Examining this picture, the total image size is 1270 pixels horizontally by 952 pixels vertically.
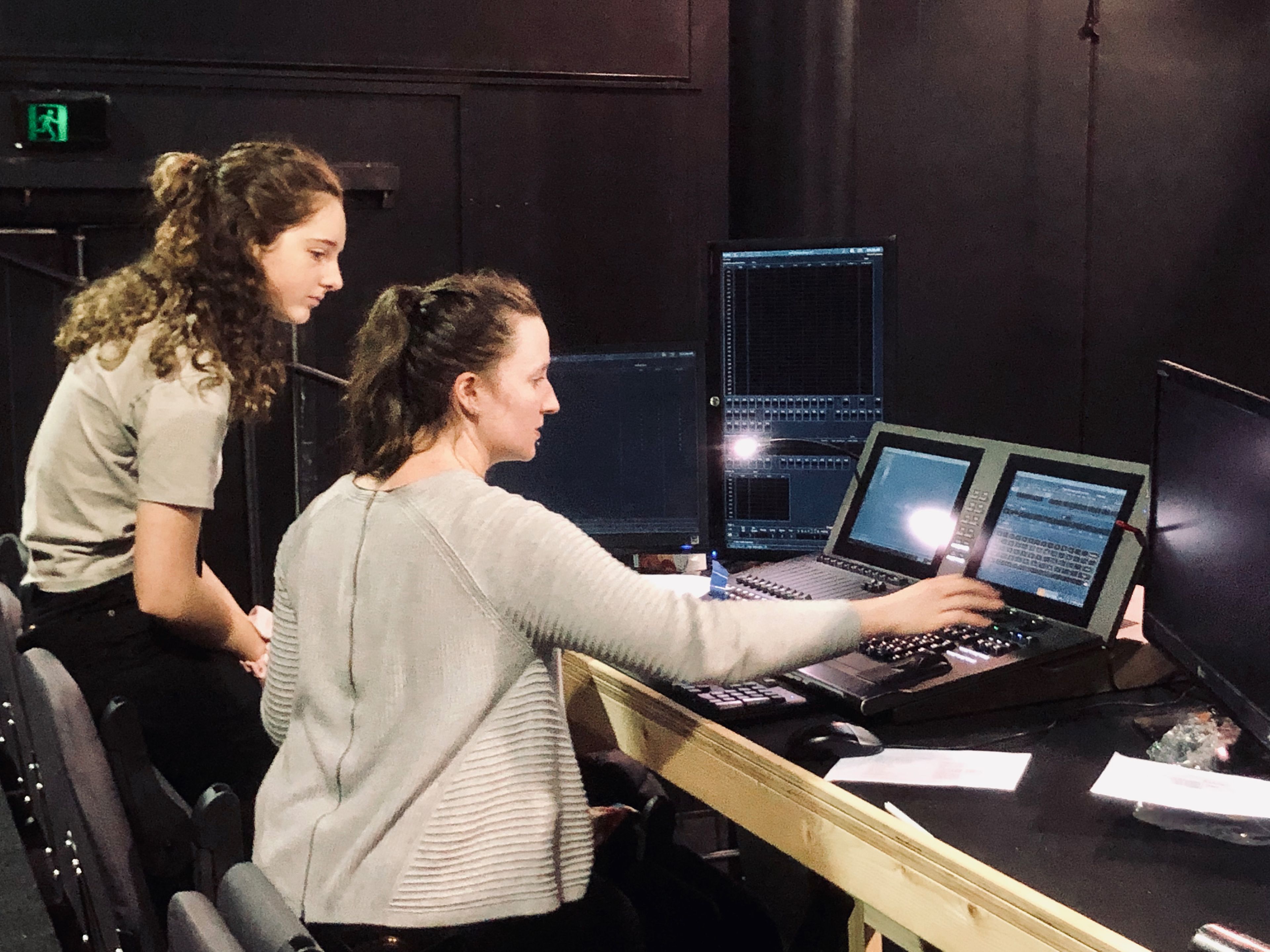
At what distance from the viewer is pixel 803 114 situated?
3941 millimetres

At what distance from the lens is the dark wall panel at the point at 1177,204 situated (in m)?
4.27

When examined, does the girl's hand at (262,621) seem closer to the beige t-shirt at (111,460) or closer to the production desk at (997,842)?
the beige t-shirt at (111,460)

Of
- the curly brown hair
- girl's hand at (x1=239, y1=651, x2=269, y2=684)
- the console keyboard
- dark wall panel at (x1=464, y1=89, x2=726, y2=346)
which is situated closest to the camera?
the console keyboard

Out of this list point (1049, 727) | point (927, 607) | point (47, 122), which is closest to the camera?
point (927, 607)

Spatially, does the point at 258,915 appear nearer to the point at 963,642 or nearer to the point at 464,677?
the point at 464,677

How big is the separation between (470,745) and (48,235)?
3167 millimetres

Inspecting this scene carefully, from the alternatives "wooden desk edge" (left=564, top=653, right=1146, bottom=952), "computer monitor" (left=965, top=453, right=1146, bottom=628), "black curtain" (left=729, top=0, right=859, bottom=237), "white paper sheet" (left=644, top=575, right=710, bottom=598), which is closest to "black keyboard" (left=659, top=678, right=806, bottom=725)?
"wooden desk edge" (left=564, top=653, right=1146, bottom=952)

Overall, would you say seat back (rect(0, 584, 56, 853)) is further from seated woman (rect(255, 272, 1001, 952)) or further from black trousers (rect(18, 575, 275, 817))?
seated woman (rect(255, 272, 1001, 952))

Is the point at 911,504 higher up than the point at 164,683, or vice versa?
the point at 911,504

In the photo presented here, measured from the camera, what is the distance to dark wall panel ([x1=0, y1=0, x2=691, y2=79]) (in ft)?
12.9

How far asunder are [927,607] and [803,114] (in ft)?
8.52

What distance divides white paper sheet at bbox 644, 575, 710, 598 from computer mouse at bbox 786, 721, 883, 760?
72 cm

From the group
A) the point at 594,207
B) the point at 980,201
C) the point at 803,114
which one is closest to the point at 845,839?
the point at 803,114

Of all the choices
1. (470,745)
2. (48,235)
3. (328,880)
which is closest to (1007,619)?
(470,745)
